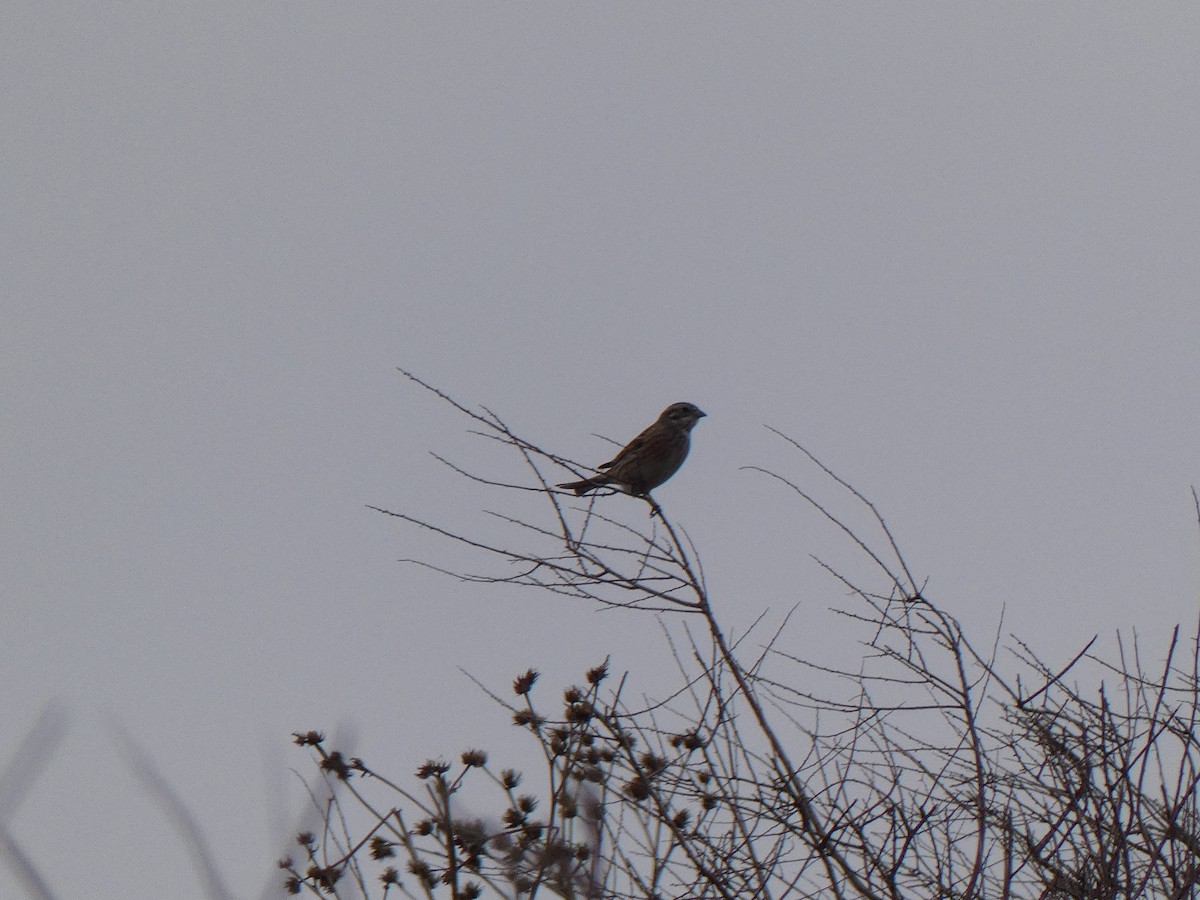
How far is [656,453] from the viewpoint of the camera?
9.23 m

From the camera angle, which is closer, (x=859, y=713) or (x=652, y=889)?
Result: (x=652, y=889)

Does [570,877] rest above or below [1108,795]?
below

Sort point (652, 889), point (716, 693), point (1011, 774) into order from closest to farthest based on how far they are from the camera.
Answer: point (652, 889)
point (716, 693)
point (1011, 774)

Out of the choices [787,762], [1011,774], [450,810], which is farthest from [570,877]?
[1011,774]

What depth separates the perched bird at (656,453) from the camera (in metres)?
8.91

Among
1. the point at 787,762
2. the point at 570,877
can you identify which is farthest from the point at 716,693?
the point at 570,877

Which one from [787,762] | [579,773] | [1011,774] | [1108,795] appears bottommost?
[579,773]

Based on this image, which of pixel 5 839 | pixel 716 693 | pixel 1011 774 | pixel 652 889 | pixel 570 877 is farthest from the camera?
pixel 1011 774

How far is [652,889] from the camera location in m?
3.89

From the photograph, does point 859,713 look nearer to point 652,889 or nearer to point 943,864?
point 943,864

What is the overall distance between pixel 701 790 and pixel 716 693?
0.40 metres

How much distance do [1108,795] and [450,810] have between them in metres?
2.02

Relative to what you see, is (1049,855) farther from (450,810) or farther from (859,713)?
(450,810)

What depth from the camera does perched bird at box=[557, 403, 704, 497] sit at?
8.91 metres
